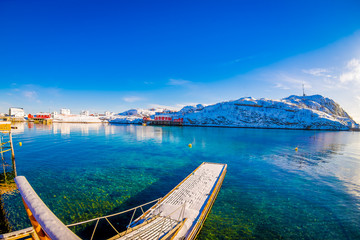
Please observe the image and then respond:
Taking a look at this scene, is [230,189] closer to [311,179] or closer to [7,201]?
[311,179]

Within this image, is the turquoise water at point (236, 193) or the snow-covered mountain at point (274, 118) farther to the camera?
the snow-covered mountain at point (274, 118)

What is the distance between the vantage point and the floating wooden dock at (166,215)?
318 centimetres

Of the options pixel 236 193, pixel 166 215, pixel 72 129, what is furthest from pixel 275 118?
pixel 166 215

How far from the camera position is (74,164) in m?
26.9

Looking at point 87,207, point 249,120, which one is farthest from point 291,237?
point 249,120

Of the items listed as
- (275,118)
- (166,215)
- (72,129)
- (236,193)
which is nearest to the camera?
(166,215)

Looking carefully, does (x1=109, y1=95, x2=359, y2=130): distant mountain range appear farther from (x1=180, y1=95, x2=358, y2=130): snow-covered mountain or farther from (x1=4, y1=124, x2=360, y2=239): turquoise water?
(x1=4, y1=124, x2=360, y2=239): turquoise water

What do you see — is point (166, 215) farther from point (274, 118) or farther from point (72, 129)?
point (274, 118)

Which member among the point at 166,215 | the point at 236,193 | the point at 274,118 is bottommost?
the point at 236,193

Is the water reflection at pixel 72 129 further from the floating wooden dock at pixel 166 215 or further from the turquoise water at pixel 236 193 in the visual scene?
the floating wooden dock at pixel 166 215

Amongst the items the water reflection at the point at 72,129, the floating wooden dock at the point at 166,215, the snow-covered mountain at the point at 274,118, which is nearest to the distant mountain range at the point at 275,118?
the snow-covered mountain at the point at 274,118

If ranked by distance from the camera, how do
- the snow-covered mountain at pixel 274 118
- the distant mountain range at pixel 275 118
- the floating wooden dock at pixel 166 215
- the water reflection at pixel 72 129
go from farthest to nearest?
1. the snow-covered mountain at pixel 274 118
2. the distant mountain range at pixel 275 118
3. the water reflection at pixel 72 129
4. the floating wooden dock at pixel 166 215

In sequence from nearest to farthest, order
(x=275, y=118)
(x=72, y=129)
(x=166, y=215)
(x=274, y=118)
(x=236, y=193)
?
(x=166, y=215) → (x=236, y=193) → (x=72, y=129) → (x=275, y=118) → (x=274, y=118)

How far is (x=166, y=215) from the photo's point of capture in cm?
1151
